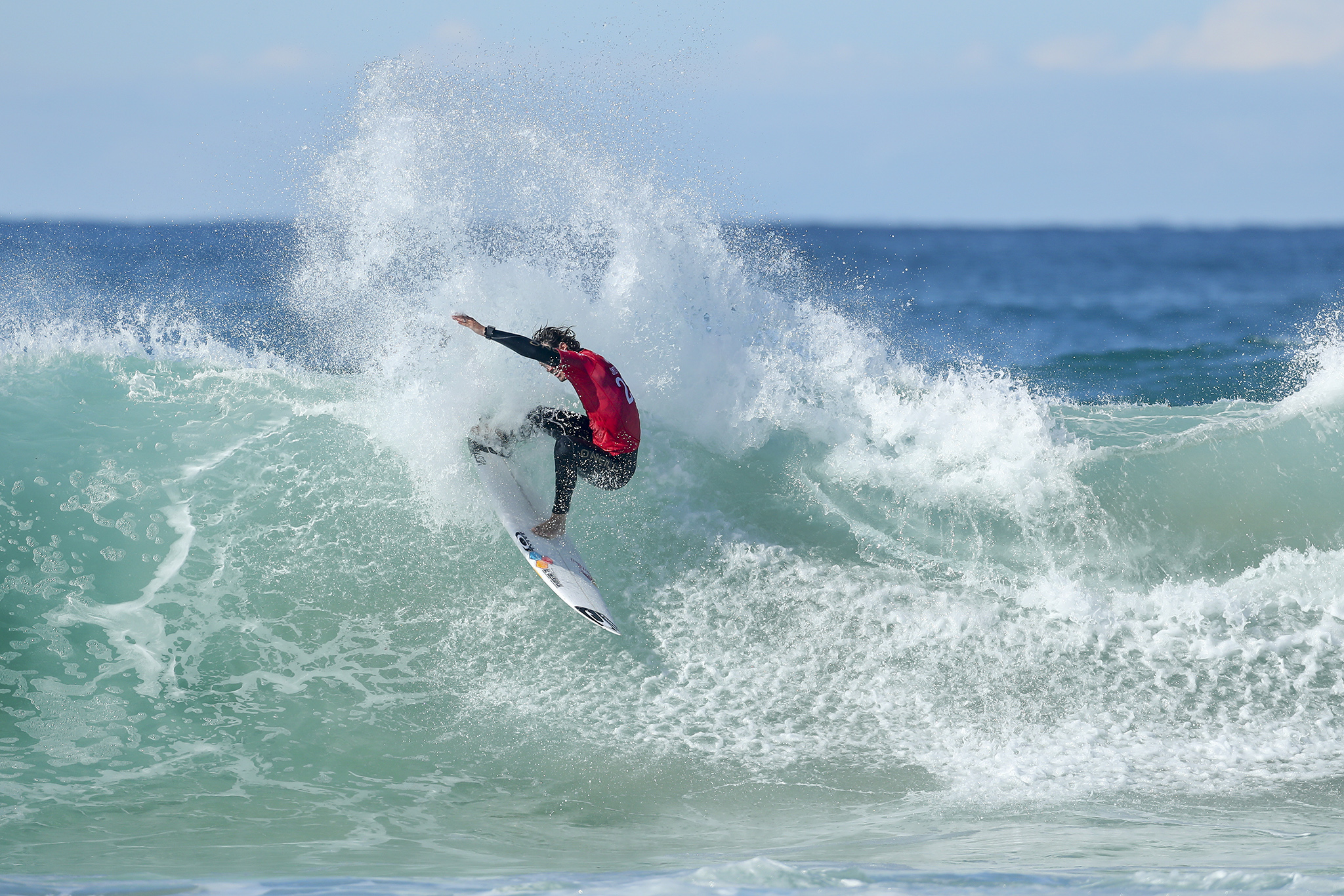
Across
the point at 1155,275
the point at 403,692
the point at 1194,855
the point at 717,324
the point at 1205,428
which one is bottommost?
the point at 1194,855

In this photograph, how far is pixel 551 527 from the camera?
7277 mm

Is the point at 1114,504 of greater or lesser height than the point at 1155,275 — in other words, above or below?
below

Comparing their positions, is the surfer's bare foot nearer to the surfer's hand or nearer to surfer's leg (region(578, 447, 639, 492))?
surfer's leg (region(578, 447, 639, 492))

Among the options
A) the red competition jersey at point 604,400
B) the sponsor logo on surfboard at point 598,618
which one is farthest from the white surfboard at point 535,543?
the red competition jersey at point 604,400

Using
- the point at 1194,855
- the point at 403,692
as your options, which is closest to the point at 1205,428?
the point at 1194,855

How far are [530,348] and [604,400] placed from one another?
61cm

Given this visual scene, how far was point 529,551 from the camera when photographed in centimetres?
702

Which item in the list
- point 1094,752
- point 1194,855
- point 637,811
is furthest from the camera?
point 1094,752

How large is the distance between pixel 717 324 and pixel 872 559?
283cm

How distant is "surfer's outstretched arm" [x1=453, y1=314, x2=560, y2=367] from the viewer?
21.1ft

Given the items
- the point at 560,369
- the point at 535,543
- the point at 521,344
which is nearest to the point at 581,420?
the point at 560,369

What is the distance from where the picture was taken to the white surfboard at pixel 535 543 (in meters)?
6.72

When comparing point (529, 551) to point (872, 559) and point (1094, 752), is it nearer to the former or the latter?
point (872, 559)

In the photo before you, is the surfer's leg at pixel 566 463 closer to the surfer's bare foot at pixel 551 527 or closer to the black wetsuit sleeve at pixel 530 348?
the surfer's bare foot at pixel 551 527
